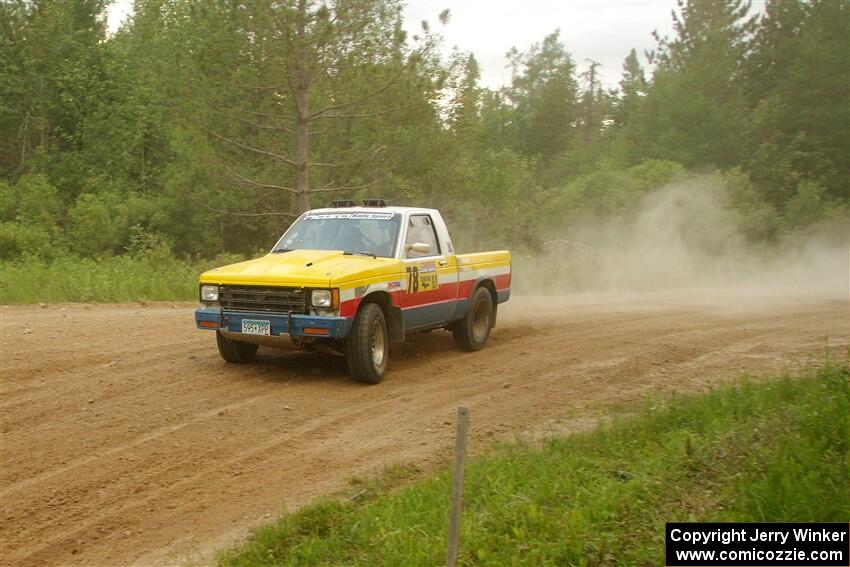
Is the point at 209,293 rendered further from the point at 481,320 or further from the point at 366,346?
the point at 481,320

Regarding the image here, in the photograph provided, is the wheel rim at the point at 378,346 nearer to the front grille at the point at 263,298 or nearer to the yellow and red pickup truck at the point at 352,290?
the yellow and red pickup truck at the point at 352,290

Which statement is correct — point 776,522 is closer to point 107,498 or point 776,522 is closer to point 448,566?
point 448,566

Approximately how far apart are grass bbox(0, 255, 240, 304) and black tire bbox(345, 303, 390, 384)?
7.87 meters

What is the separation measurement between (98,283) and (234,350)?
7.37 meters

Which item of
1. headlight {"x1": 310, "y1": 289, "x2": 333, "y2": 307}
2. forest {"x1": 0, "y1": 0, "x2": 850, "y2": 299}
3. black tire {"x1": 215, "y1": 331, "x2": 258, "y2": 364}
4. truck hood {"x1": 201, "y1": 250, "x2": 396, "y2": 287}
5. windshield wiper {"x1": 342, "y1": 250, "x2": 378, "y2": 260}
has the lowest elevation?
black tire {"x1": 215, "y1": 331, "x2": 258, "y2": 364}

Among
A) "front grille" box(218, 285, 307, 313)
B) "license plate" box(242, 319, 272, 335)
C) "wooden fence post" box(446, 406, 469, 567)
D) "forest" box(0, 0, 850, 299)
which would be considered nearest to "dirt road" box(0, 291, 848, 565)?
"license plate" box(242, 319, 272, 335)

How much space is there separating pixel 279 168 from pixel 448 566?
18.8 metres

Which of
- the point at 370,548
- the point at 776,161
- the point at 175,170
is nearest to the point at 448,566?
the point at 370,548

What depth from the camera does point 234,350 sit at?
9.44 metres

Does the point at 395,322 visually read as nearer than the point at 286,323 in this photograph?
No

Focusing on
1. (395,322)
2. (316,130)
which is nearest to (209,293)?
(395,322)

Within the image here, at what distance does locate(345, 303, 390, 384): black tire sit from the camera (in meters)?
8.62

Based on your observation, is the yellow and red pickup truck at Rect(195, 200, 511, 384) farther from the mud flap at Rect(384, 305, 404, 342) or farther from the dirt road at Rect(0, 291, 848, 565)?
the dirt road at Rect(0, 291, 848, 565)

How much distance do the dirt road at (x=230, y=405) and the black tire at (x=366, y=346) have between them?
0.19 meters
